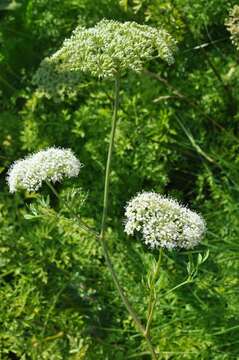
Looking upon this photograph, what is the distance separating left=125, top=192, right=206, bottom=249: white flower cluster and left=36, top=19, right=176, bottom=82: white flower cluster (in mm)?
387

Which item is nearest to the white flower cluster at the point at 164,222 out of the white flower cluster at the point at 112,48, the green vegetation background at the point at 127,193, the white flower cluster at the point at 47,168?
the white flower cluster at the point at 47,168

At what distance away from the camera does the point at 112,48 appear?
6.44 ft

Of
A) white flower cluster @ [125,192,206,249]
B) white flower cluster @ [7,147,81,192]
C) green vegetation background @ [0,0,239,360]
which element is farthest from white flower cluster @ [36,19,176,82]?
green vegetation background @ [0,0,239,360]

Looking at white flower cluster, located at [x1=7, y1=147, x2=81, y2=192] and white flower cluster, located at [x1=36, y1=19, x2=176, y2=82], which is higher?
white flower cluster, located at [x1=36, y1=19, x2=176, y2=82]

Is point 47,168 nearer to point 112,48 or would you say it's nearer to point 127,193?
point 112,48

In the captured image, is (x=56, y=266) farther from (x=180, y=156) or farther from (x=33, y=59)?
(x=33, y=59)

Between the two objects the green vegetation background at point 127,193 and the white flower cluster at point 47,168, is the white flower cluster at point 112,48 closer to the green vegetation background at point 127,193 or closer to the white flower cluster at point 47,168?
the white flower cluster at point 47,168

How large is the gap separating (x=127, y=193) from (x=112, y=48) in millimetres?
1696

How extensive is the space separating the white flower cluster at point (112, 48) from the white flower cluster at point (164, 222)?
39 cm

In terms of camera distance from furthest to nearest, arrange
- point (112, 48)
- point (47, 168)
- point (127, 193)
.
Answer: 1. point (127, 193)
2. point (47, 168)
3. point (112, 48)

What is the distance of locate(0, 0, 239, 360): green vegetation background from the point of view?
304 cm

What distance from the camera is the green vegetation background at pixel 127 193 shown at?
304cm

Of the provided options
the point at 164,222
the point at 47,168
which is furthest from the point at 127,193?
the point at 164,222

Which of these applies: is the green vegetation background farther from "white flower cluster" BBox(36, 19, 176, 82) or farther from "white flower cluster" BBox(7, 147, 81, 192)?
"white flower cluster" BBox(36, 19, 176, 82)
